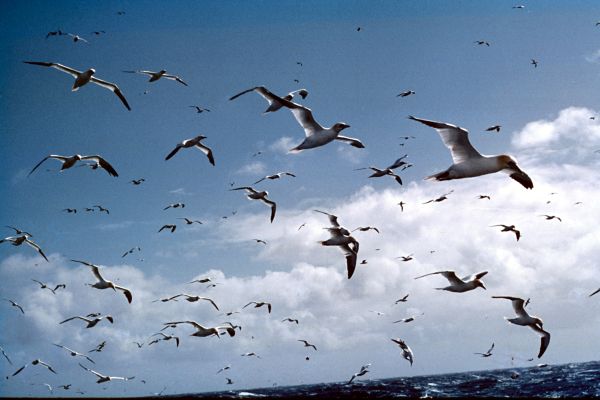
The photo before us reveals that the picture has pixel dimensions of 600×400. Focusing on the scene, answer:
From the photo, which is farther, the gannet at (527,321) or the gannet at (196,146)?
the gannet at (196,146)

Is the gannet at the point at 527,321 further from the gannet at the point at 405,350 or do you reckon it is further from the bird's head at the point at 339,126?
the bird's head at the point at 339,126

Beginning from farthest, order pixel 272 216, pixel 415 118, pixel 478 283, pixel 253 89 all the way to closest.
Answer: pixel 272 216
pixel 478 283
pixel 253 89
pixel 415 118

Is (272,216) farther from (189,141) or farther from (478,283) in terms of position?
(478,283)

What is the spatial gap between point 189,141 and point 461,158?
47.0 feet

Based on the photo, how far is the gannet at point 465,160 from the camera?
1323 centimetres

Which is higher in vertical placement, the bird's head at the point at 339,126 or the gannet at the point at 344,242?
the bird's head at the point at 339,126

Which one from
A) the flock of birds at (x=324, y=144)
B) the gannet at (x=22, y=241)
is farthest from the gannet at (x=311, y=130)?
the gannet at (x=22, y=241)

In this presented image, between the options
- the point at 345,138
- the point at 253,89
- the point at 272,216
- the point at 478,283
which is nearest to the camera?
the point at 253,89

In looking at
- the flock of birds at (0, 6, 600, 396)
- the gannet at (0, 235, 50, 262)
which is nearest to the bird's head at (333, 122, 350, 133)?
the flock of birds at (0, 6, 600, 396)

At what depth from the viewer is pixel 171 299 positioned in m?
24.7

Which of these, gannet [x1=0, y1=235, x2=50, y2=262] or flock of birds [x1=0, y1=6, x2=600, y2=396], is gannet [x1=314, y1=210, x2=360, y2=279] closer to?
flock of birds [x1=0, y1=6, x2=600, y2=396]

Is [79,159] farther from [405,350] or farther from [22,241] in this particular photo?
[405,350]

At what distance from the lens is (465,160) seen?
13.6m

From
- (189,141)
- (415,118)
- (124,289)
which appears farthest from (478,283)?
(124,289)
